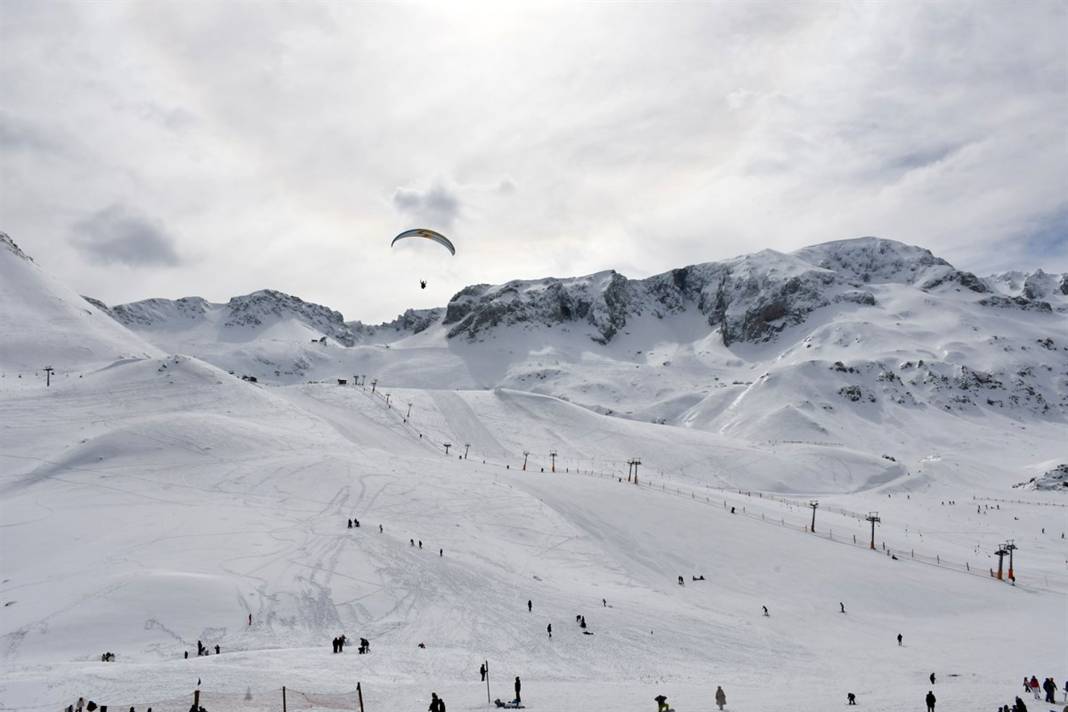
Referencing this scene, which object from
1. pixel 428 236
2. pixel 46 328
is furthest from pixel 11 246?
pixel 428 236

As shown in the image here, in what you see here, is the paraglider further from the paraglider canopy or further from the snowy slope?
the snowy slope

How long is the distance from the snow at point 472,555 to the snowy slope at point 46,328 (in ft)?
4.91

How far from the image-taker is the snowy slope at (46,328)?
104 m

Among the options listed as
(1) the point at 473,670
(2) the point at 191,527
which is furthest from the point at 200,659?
(2) the point at 191,527

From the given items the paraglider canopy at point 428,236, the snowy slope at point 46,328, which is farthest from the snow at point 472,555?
the paraglider canopy at point 428,236

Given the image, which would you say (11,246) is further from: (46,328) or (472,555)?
(472,555)

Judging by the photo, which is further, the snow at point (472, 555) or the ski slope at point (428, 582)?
the snow at point (472, 555)

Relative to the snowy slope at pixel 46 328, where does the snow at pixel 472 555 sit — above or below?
below

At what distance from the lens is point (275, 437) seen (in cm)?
6575

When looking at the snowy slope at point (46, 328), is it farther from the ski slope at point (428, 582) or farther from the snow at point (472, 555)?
the ski slope at point (428, 582)

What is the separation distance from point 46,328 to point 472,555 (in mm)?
110994

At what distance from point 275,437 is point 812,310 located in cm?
17215

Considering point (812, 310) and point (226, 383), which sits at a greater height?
point (812, 310)

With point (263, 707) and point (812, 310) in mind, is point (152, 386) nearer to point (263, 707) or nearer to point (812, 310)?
point (263, 707)
